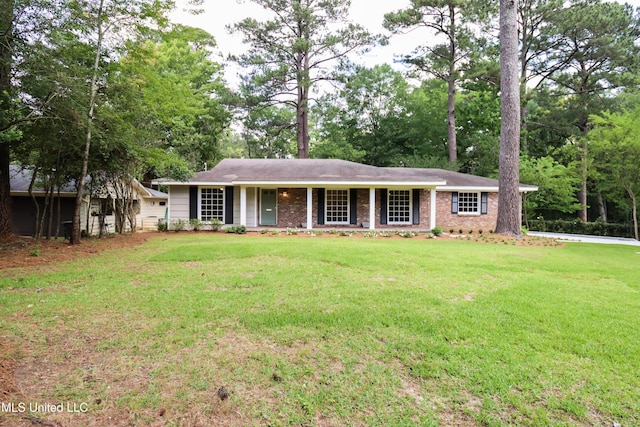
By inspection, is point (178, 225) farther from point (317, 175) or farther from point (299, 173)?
point (317, 175)

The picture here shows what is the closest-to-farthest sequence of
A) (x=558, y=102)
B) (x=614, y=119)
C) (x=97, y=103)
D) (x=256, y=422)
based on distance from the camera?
(x=256, y=422) < (x=97, y=103) < (x=614, y=119) < (x=558, y=102)

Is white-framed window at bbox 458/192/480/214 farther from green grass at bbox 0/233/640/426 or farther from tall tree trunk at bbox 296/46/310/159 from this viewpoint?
tall tree trunk at bbox 296/46/310/159

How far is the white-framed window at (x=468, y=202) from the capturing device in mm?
16391

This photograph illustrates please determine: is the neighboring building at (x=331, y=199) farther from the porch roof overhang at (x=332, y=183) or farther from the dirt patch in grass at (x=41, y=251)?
the dirt patch in grass at (x=41, y=251)

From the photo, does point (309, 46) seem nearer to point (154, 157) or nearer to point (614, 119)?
point (154, 157)

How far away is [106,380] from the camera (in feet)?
8.47

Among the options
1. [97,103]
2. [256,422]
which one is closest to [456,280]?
[256,422]

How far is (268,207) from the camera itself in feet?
51.3

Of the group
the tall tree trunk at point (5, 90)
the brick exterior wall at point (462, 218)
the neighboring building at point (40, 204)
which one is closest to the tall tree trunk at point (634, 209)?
the brick exterior wall at point (462, 218)

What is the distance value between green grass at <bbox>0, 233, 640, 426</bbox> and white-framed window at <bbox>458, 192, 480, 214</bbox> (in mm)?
10826

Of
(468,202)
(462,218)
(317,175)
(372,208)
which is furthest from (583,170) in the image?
(317,175)

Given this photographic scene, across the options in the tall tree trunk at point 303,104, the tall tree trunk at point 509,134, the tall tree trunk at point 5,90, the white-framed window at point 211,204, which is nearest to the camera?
the tall tree trunk at point 5,90

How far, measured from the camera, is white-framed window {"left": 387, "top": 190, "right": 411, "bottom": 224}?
15.7m

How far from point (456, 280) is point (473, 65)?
68.7ft
